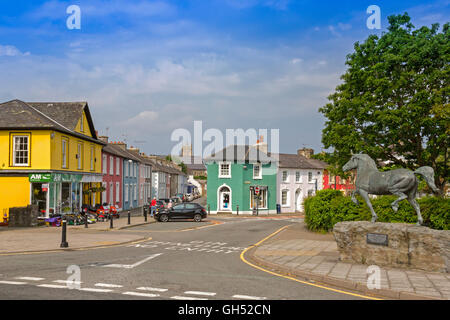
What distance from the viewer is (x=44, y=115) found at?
30.8 meters

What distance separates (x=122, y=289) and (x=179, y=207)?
24.7 meters

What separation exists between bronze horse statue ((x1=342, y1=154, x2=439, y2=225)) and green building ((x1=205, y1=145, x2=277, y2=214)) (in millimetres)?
35517

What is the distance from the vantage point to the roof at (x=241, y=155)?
163 feet

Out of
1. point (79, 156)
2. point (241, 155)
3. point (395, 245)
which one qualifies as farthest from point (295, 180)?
point (395, 245)

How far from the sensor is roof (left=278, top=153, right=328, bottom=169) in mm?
55278

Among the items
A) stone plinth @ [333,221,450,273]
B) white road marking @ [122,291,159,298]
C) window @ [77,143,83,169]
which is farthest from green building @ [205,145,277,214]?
white road marking @ [122,291,159,298]

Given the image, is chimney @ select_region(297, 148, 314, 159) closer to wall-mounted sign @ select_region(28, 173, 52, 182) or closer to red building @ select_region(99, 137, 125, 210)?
red building @ select_region(99, 137, 125, 210)

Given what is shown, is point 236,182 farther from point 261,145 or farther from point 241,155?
point 261,145

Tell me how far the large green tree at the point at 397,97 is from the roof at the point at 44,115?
19.9 meters

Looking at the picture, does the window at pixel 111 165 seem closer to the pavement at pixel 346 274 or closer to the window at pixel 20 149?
the window at pixel 20 149

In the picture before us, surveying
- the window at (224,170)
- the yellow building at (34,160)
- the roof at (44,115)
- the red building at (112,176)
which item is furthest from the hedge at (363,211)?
the red building at (112,176)
